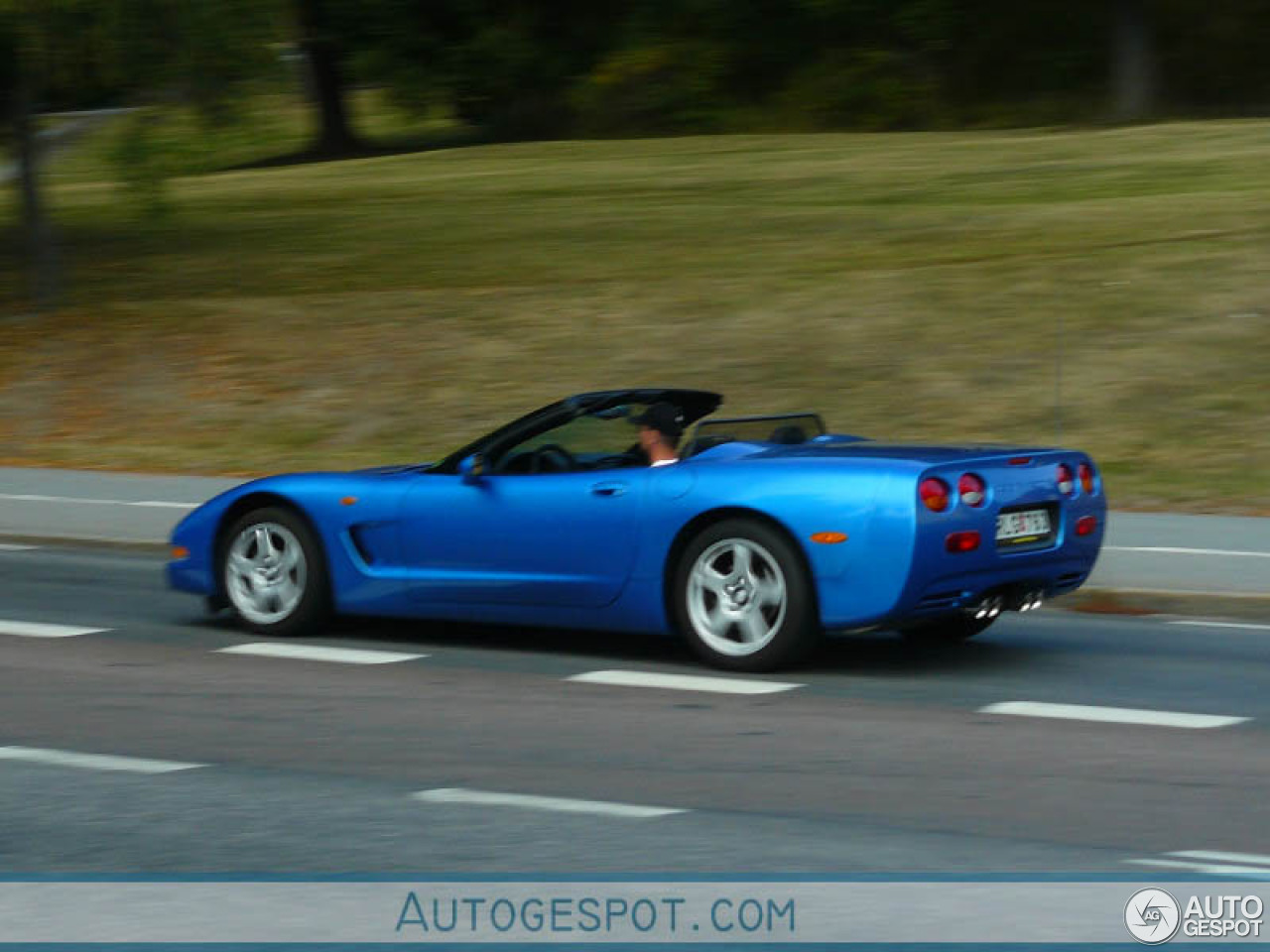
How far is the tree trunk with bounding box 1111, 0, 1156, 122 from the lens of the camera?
42.8 metres

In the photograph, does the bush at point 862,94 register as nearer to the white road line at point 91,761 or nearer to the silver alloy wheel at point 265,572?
the silver alloy wheel at point 265,572

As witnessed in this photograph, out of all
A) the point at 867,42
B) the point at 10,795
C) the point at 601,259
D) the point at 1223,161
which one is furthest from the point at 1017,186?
the point at 10,795

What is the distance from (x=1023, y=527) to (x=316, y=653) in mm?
3178

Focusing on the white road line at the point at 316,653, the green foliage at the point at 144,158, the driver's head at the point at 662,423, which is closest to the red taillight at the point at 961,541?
the driver's head at the point at 662,423

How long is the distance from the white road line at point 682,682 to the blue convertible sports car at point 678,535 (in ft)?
0.50

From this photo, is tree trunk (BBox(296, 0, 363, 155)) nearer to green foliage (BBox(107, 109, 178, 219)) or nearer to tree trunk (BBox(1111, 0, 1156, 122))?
tree trunk (BBox(1111, 0, 1156, 122))

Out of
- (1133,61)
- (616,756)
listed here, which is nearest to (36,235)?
(616,756)

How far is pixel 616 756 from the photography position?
24.0ft

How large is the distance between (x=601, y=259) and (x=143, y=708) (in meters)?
18.3

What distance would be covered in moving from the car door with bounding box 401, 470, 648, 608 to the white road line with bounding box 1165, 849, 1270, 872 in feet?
11.8

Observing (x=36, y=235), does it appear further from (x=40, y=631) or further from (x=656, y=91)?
(x=656, y=91)

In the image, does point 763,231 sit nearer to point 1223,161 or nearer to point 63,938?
point 1223,161

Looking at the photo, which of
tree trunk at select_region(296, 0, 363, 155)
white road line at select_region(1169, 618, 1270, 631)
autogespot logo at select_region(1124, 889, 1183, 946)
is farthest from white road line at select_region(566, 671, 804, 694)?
tree trunk at select_region(296, 0, 363, 155)

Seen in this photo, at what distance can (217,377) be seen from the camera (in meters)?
22.1
